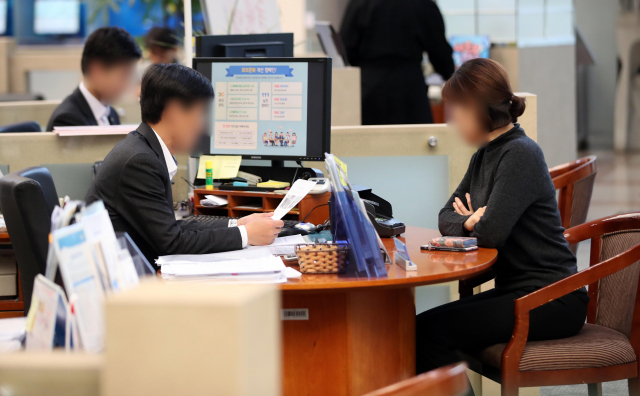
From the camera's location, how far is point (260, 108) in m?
2.64

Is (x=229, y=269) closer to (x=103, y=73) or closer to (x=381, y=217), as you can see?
(x=381, y=217)

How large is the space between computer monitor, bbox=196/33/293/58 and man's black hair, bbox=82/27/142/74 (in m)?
0.96

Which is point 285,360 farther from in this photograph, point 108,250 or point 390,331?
point 108,250

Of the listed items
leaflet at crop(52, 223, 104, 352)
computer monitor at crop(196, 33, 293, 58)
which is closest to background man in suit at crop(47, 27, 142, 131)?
computer monitor at crop(196, 33, 293, 58)

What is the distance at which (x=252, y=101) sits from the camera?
2652 millimetres

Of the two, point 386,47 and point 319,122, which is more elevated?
point 386,47

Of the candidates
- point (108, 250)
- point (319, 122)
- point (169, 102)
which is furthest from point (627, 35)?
point (108, 250)

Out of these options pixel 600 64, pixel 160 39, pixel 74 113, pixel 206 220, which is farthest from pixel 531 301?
pixel 600 64

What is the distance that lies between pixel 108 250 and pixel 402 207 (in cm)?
202

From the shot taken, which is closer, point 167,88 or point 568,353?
point 568,353

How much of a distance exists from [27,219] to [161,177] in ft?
1.26

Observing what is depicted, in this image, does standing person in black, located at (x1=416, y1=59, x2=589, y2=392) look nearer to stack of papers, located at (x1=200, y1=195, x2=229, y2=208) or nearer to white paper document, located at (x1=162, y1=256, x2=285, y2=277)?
white paper document, located at (x1=162, y1=256, x2=285, y2=277)

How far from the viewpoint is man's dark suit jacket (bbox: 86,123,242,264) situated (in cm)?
199

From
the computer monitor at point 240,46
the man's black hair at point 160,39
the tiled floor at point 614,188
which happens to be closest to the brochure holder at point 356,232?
the computer monitor at point 240,46
